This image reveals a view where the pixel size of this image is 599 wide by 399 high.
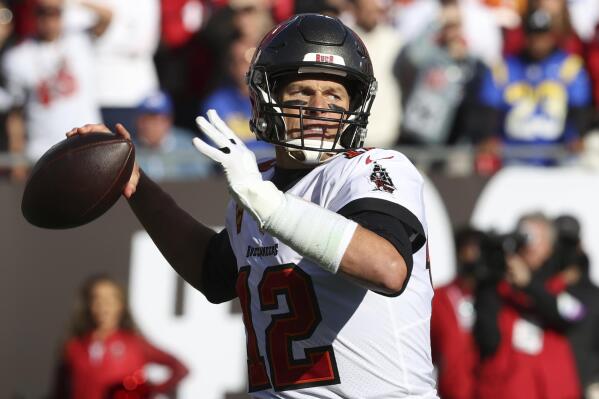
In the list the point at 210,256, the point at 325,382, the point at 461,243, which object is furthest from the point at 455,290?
the point at 325,382

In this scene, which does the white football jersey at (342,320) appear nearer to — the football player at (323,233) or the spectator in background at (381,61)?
the football player at (323,233)

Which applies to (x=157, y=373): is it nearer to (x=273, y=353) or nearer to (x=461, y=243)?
(x=461, y=243)

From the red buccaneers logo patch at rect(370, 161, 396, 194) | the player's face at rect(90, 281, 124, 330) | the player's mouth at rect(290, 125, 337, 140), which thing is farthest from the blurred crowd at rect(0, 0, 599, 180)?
the red buccaneers logo patch at rect(370, 161, 396, 194)

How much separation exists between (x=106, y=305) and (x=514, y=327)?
8.18 ft

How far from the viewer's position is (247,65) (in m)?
8.40

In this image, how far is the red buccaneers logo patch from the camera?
3.42 metres

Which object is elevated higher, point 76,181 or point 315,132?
point 315,132

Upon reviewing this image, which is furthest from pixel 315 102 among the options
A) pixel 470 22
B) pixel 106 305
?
pixel 470 22

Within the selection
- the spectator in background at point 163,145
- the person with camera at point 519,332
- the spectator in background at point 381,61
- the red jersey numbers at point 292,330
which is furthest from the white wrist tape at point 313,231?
the spectator in background at point 381,61

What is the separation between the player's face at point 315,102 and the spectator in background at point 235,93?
446cm

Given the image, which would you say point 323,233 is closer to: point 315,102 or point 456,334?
point 315,102

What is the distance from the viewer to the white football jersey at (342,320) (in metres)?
3.54

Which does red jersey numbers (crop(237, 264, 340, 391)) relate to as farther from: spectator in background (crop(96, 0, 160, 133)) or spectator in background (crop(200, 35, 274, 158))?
spectator in background (crop(96, 0, 160, 133))

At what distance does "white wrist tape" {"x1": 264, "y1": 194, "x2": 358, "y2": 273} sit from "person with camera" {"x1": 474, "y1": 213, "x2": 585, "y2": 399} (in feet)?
14.7
